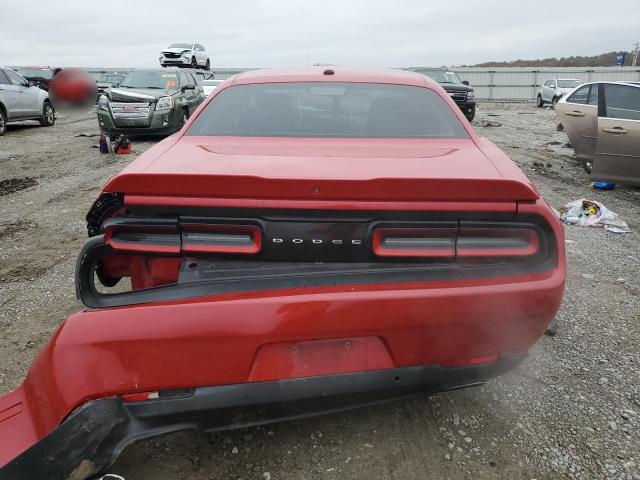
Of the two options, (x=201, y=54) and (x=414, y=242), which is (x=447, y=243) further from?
(x=201, y=54)

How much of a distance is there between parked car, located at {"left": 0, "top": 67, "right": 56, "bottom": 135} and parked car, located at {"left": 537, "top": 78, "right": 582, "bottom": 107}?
799 inches

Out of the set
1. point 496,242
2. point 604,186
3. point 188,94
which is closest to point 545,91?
point 188,94

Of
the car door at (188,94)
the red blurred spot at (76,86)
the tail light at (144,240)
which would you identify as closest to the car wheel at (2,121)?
the red blurred spot at (76,86)

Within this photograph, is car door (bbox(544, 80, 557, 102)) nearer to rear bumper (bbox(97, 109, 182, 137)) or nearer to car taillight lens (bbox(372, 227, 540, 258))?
rear bumper (bbox(97, 109, 182, 137))

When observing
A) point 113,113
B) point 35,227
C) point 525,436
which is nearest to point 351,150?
point 525,436

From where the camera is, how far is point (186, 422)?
5.79 ft

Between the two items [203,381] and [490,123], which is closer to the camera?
[203,381]

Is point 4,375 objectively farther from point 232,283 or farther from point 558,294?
point 558,294

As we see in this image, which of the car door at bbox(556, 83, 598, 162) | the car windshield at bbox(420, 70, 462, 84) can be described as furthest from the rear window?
the car windshield at bbox(420, 70, 462, 84)

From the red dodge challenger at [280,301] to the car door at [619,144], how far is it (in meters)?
5.76

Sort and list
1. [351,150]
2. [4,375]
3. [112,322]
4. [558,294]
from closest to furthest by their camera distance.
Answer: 1. [112,322]
2. [558,294]
3. [351,150]
4. [4,375]

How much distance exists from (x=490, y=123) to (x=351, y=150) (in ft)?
51.3

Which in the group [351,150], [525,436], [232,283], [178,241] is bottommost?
[525,436]

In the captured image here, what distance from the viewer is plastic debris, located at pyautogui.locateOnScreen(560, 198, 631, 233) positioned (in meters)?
5.50
